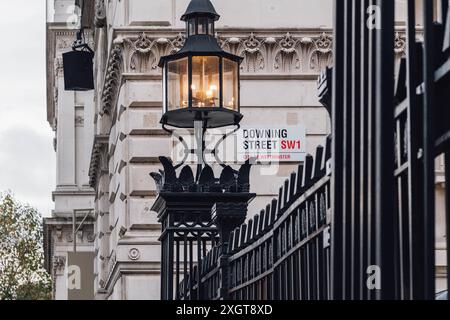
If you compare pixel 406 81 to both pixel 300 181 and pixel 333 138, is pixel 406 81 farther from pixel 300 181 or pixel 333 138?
pixel 300 181

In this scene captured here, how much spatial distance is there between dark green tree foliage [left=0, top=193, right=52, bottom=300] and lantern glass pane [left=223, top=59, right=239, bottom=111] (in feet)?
223

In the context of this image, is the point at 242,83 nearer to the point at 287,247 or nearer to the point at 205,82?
the point at 205,82

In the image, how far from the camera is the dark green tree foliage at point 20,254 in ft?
279

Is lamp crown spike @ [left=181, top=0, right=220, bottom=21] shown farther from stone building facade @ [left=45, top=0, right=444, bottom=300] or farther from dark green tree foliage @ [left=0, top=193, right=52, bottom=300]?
dark green tree foliage @ [left=0, top=193, right=52, bottom=300]

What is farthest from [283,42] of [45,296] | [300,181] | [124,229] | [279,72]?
[45,296]

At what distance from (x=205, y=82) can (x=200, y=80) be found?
99mm

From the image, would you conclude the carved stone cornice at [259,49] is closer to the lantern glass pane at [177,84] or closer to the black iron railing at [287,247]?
the lantern glass pane at [177,84]

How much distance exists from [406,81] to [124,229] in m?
19.3

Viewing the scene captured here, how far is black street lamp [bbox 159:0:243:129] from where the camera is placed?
45.8 ft

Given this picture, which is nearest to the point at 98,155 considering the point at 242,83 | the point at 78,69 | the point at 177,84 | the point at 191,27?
the point at 78,69

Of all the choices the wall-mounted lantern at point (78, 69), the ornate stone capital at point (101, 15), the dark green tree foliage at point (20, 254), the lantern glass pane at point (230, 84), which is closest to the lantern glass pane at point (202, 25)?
the lantern glass pane at point (230, 84)

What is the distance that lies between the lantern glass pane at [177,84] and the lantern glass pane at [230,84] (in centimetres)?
42

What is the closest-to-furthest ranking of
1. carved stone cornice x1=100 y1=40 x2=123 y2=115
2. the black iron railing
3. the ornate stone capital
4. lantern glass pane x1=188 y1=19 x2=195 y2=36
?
the black iron railing → lantern glass pane x1=188 y1=19 x2=195 y2=36 → carved stone cornice x1=100 y1=40 x2=123 y2=115 → the ornate stone capital

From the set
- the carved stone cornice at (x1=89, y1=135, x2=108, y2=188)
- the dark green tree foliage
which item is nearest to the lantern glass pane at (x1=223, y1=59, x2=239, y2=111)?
the carved stone cornice at (x1=89, y1=135, x2=108, y2=188)
